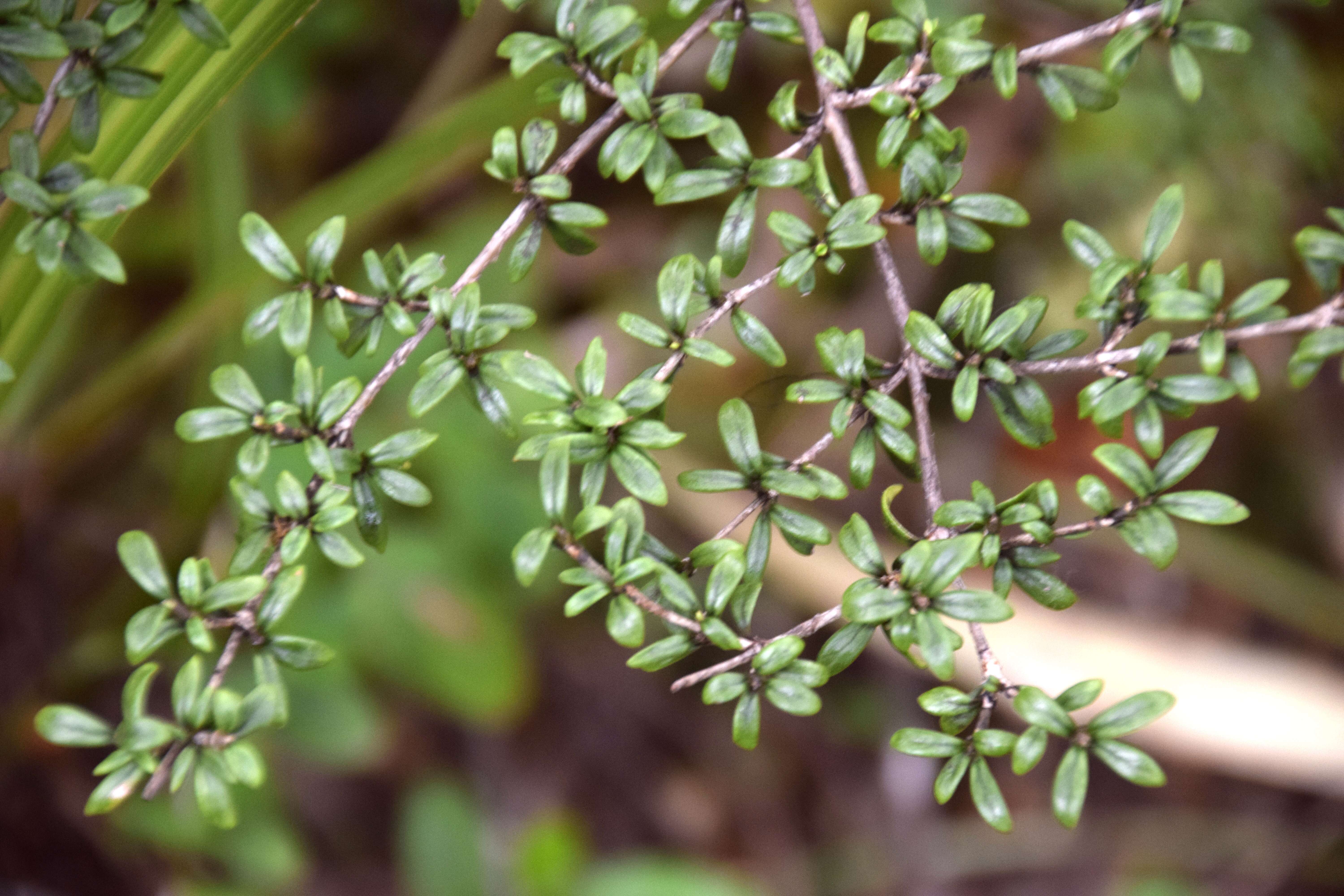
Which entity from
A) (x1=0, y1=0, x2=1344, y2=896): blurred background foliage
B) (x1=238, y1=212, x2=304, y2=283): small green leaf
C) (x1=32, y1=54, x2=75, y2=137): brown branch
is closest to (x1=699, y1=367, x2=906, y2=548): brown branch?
(x1=238, y1=212, x2=304, y2=283): small green leaf

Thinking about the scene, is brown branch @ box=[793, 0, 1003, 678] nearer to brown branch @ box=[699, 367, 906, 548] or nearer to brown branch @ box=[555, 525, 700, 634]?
brown branch @ box=[699, 367, 906, 548]

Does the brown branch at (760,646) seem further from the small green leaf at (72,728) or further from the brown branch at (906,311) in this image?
the small green leaf at (72,728)

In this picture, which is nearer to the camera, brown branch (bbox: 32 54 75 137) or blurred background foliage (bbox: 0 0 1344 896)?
brown branch (bbox: 32 54 75 137)

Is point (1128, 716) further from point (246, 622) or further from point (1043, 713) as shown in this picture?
point (246, 622)

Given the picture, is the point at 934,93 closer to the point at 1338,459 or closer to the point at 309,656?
the point at 309,656

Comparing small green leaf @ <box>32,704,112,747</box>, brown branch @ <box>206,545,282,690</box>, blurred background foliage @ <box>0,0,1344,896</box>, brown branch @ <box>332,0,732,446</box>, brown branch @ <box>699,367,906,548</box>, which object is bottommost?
blurred background foliage @ <box>0,0,1344,896</box>

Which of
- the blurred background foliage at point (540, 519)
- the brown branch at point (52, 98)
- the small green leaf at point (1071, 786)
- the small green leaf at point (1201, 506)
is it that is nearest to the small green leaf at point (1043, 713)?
the small green leaf at point (1071, 786)

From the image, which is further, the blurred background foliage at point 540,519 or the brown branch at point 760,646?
the blurred background foliage at point 540,519

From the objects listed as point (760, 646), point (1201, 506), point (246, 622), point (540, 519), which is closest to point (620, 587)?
point (760, 646)

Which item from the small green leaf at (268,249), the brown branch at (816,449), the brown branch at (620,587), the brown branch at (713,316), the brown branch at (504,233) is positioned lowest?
the brown branch at (816,449)
